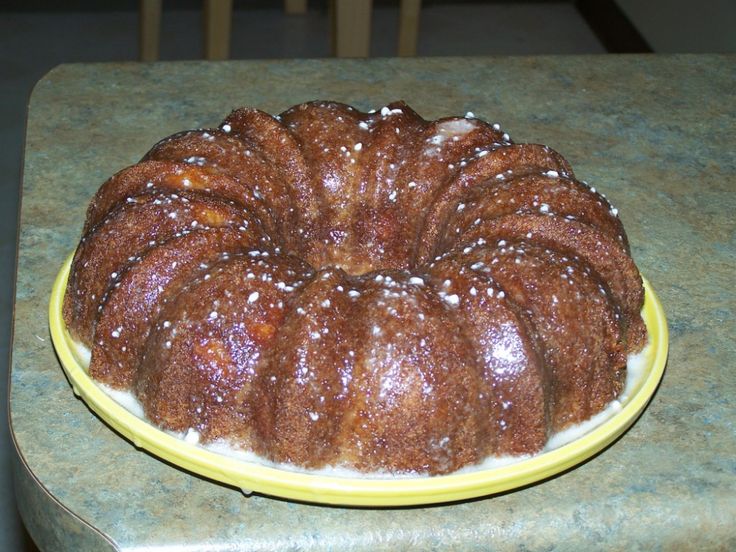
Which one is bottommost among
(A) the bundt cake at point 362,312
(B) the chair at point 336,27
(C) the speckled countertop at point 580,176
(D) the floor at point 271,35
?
(D) the floor at point 271,35

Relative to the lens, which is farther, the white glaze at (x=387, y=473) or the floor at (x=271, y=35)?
the floor at (x=271, y=35)

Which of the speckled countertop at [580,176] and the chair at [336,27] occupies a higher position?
the speckled countertop at [580,176]

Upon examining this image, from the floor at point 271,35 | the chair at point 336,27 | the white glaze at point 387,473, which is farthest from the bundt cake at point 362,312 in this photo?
the floor at point 271,35

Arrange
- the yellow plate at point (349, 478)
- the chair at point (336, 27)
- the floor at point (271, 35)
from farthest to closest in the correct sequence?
the floor at point (271, 35), the chair at point (336, 27), the yellow plate at point (349, 478)

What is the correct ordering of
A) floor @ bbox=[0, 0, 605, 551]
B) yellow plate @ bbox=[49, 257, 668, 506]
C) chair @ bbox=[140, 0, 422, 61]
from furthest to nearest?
floor @ bbox=[0, 0, 605, 551] → chair @ bbox=[140, 0, 422, 61] → yellow plate @ bbox=[49, 257, 668, 506]

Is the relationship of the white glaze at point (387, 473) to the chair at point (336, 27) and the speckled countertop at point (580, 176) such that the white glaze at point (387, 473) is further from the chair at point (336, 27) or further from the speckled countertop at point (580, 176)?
the chair at point (336, 27)

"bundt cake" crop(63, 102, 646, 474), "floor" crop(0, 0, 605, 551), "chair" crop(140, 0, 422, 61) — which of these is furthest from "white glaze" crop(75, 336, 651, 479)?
"floor" crop(0, 0, 605, 551)

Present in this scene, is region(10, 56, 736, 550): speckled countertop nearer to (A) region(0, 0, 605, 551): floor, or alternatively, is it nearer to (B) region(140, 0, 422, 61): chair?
(B) region(140, 0, 422, 61): chair
